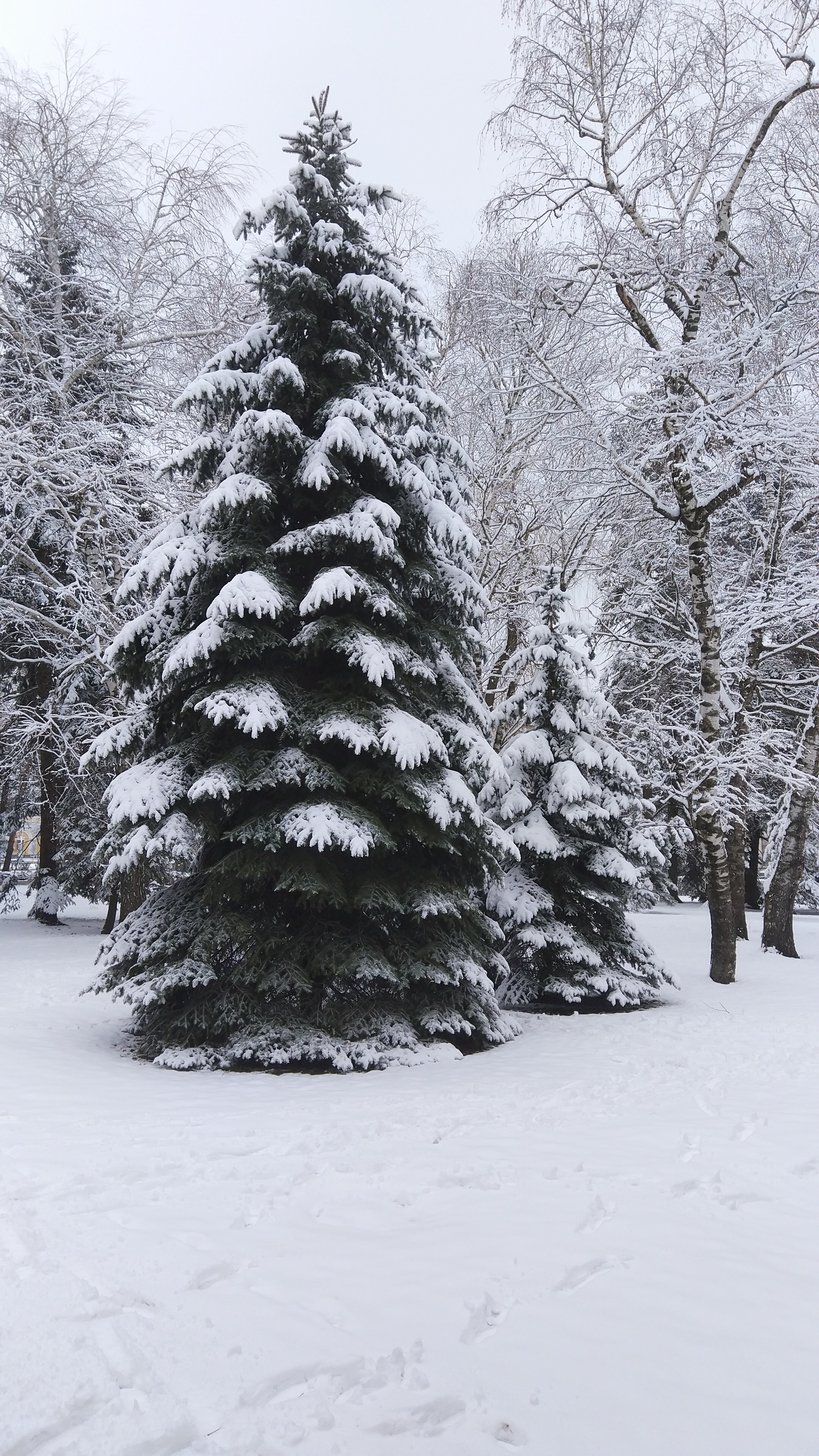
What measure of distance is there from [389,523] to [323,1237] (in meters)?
5.36

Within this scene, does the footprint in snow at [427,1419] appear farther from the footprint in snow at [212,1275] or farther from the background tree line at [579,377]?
the background tree line at [579,377]

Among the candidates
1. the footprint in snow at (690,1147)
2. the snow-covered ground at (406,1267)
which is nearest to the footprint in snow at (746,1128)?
the snow-covered ground at (406,1267)

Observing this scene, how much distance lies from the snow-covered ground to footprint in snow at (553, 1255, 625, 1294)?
0.04 ft

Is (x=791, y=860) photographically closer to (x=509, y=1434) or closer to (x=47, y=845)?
(x=509, y=1434)

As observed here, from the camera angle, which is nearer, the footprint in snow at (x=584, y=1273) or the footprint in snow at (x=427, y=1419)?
the footprint in snow at (x=427, y=1419)

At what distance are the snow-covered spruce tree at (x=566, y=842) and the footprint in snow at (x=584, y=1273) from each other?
6.27 meters

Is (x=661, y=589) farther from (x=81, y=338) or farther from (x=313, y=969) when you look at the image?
(x=313, y=969)

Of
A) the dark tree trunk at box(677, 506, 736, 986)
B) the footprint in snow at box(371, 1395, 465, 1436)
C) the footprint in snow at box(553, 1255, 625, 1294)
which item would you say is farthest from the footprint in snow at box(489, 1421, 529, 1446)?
the dark tree trunk at box(677, 506, 736, 986)

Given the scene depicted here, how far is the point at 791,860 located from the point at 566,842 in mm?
5498

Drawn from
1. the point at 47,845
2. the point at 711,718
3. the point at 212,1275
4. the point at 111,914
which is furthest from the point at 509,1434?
the point at 47,845

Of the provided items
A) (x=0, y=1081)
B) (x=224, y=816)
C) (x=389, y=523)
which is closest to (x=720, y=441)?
(x=389, y=523)

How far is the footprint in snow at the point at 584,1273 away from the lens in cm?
315

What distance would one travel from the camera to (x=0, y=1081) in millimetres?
5934

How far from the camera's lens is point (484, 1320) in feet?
9.68
